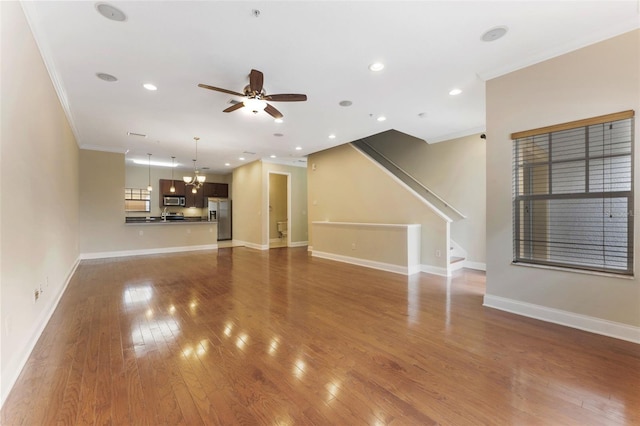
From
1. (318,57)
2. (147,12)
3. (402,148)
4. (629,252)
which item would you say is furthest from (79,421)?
(402,148)

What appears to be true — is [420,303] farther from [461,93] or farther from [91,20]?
[91,20]

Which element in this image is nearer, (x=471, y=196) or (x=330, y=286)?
(x=330, y=286)

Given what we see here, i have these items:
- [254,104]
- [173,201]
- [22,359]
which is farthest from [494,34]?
[173,201]

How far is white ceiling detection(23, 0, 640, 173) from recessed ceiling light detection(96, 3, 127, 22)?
45 millimetres

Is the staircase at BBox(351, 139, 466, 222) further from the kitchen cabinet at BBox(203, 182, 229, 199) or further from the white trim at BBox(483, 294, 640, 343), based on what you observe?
the kitchen cabinet at BBox(203, 182, 229, 199)

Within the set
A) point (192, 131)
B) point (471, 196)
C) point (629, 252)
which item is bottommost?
point (629, 252)

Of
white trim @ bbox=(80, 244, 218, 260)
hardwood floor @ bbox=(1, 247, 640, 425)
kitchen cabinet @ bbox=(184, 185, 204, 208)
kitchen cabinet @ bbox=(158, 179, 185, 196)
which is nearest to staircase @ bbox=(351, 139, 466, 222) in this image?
hardwood floor @ bbox=(1, 247, 640, 425)

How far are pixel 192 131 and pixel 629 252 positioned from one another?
6559 millimetres

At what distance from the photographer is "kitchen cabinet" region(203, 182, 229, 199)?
10914mm

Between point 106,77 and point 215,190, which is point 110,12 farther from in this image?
point 215,190

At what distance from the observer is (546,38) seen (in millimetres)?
2662

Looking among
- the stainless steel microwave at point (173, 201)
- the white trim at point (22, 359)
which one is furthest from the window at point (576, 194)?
the stainless steel microwave at point (173, 201)

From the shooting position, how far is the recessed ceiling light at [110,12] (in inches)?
85.2

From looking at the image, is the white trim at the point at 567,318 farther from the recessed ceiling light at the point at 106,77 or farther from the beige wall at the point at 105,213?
the beige wall at the point at 105,213
